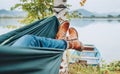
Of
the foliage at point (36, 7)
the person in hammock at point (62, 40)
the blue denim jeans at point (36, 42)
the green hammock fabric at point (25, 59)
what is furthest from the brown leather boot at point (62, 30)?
the foliage at point (36, 7)

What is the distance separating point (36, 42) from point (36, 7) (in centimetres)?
541

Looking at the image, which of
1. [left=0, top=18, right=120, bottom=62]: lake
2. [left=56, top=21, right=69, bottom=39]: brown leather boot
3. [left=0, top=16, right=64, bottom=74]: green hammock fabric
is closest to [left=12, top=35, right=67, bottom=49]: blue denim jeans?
[left=0, top=16, right=64, bottom=74]: green hammock fabric

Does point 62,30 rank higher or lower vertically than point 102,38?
lower

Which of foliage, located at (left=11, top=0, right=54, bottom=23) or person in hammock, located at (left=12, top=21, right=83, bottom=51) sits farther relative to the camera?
foliage, located at (left=11, top=0, right=54, bottom=23)

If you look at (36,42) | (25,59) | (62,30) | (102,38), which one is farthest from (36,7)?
(102,38)

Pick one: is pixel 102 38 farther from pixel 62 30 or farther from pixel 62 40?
pixel 62 40

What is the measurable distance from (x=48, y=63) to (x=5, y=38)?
30.1 inches

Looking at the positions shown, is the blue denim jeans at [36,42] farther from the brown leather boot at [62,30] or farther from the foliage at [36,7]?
the foliage at [36,7]

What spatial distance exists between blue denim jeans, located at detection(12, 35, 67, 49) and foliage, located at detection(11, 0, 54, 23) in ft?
16.2

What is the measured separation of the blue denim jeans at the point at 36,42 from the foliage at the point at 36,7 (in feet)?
16.2

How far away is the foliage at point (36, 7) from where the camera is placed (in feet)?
26.1

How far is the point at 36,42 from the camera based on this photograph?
8.77ft

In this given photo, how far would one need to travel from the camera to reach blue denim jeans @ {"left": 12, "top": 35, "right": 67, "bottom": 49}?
2.44m

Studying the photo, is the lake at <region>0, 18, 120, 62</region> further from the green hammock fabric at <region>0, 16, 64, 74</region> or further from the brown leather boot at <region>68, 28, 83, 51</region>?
the green hammock fabric at <region>0, 16, 64, 74</region>
